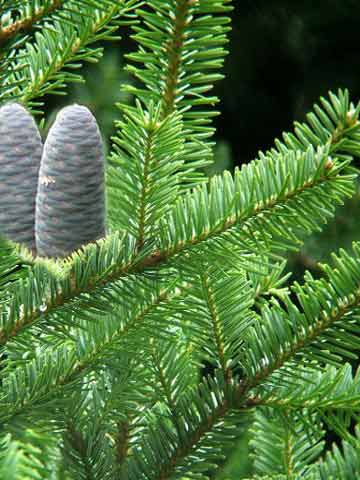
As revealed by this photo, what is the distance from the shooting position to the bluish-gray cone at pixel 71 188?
2.09ft

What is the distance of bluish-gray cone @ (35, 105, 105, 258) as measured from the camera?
2.09 ft

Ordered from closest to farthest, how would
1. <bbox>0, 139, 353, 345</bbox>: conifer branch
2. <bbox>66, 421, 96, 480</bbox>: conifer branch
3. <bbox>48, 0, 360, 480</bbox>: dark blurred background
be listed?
<bbox>0, 139, 353, 345</bbox>: conifer branch, <bbox>66, 421, 96, 480</bbox>: conifer branch, <bbox>48, 0, 360, 480</bbox>: dark blurred background

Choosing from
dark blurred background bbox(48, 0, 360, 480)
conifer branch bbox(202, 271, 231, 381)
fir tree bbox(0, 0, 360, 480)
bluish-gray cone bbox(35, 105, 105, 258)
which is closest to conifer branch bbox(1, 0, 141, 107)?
fir tree bbox(0, 0, 360, 480)

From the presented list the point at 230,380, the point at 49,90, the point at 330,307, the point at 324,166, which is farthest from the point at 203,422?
the point at 49,90

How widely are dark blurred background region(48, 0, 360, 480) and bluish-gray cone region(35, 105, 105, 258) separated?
1.82m

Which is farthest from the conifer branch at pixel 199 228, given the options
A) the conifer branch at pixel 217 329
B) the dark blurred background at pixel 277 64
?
the dark blurred background at pixel 277 64

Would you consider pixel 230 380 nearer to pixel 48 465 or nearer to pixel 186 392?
pixel 186 392

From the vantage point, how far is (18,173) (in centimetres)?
70

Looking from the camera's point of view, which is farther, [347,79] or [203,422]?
[347,79]

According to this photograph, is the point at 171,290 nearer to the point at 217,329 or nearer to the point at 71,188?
the point at 217,329

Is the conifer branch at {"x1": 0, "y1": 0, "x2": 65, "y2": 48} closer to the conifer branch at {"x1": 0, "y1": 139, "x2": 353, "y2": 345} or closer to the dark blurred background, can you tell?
the conifer branch at {"x1": 0, "y1": 139, "x2": 353, "y2": 345}

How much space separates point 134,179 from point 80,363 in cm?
17

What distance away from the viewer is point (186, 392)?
2.51 ft

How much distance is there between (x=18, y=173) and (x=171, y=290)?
6.6 inches
